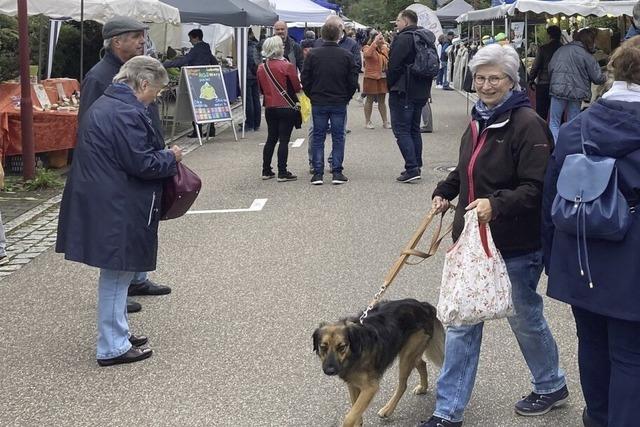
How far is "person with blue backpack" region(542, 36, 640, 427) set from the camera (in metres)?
3.08

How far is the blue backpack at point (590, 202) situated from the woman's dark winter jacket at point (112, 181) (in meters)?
2.35

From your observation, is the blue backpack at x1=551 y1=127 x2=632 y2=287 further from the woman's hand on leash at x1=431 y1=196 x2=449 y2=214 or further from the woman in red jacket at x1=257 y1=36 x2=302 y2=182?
the woman in red jacket at x1=257 y1=36 x2=302 y2=182

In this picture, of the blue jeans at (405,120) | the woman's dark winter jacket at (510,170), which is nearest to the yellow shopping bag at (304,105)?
the blue jeans at (405,120)

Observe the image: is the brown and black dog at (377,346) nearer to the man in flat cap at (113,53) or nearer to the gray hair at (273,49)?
the man in flat cap at (113,53)

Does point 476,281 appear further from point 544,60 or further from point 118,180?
point 544,60

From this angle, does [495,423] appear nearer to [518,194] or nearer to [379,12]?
[518,194]

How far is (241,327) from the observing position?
5.54m

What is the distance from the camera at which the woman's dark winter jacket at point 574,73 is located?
1156cm

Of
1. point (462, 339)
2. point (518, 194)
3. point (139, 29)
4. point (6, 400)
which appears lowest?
point (6, 400)

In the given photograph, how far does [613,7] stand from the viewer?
1278 cm

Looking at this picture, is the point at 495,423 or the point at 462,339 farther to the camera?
the point at 495,423

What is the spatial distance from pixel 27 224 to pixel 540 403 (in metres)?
6.13

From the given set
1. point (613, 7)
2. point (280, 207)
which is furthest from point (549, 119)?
point (280, 207)

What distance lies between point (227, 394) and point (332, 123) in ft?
20.4
